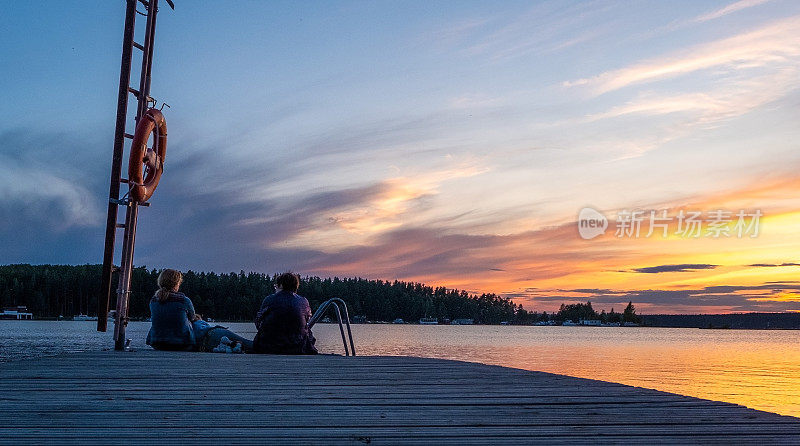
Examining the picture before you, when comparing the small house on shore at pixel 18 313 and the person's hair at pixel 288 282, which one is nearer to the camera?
the person's hair at pixel 288 282

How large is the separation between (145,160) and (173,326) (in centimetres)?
273

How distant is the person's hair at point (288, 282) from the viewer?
777 cm

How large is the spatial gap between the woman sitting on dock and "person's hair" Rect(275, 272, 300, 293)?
2.61 feet

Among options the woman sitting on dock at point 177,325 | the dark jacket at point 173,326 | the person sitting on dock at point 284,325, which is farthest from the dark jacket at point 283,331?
the dark jacket at point 173,326

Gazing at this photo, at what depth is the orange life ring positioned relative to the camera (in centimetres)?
870

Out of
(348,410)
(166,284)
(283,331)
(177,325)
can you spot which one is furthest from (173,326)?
(348,410)

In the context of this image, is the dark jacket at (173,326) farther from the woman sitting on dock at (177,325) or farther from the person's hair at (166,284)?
the person's hair at (166,284)

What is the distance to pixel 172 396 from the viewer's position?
3961 mm

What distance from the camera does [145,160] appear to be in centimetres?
938

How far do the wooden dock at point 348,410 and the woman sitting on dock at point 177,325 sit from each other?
7.05ft

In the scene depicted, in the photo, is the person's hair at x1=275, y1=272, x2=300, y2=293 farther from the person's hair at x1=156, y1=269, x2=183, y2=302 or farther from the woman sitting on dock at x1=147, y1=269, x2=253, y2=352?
the person's hair at x1=156, y1=269, x2=183, y2=302

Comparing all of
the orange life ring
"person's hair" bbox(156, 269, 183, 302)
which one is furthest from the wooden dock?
the orange life ring

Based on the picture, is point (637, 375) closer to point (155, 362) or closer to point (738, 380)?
point (738, 380)

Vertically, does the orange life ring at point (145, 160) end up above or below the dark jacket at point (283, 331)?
above
